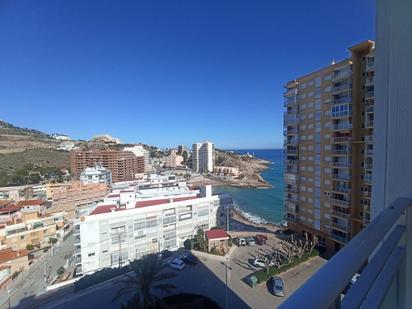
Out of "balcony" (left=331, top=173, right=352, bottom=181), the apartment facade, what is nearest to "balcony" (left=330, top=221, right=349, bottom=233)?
"balcony" (left=331, top=173, right=352, bottom=181)

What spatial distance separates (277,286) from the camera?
5.45 meters

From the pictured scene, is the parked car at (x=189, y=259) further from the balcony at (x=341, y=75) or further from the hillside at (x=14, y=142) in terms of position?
the hillside at (x=14, y=142)

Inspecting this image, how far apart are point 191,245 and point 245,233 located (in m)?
2.37

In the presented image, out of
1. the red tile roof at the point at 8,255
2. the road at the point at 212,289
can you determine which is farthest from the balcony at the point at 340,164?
the red tile roof at the point at 8,255

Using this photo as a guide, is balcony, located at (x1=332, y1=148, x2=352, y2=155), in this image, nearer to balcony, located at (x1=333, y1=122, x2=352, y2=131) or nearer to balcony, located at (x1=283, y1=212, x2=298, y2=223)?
balcony, located at (x1=333, y1=122, x2=352, y2=131)

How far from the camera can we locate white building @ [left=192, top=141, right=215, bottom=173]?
3797 cm

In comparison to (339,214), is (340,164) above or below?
above

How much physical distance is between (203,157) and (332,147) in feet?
105

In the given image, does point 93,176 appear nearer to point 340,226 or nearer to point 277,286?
point 277,286

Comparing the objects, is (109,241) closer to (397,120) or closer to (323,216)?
(323,216)

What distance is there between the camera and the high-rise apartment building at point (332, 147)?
6.51m

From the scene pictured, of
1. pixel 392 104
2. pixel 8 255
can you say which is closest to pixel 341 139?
pixel 392 104

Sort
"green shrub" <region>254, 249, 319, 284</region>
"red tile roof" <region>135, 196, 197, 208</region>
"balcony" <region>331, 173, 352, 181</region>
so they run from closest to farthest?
"green shrub" <region>254, 249, 319, 284</region> → "balcony" <region>331, 173, 352, 181</region> → "red tile roof" <region>135, 196, 197, 208</region>

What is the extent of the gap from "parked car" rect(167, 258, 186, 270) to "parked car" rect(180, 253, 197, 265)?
0.16 m
